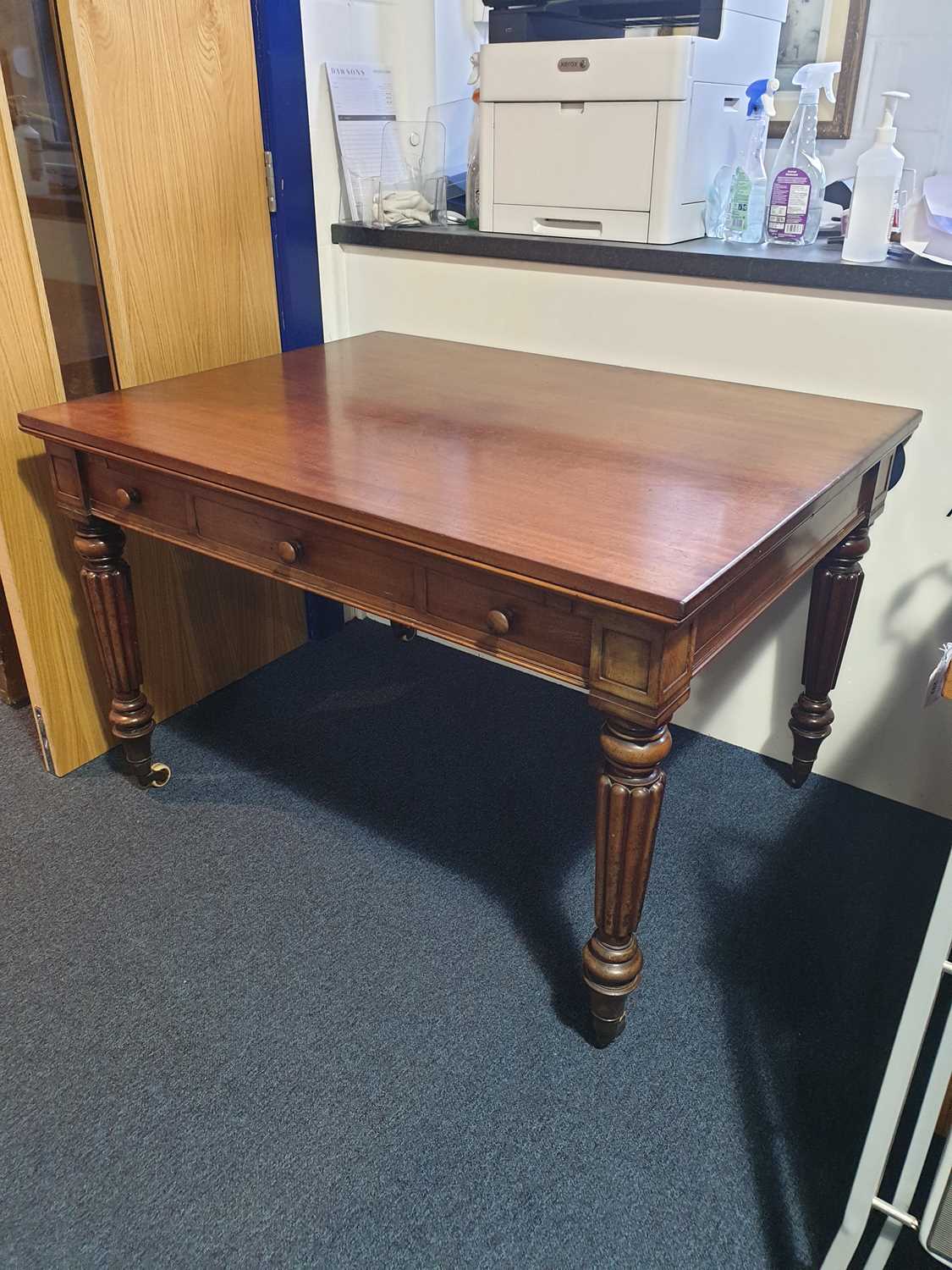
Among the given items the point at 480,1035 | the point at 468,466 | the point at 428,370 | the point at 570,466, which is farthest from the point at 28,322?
the point at 480,1035

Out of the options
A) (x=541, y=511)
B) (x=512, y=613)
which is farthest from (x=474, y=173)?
(x=512, y=613)

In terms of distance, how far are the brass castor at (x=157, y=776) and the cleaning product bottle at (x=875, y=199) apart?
1447 millimetres

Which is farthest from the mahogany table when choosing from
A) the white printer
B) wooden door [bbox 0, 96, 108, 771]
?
the white printer

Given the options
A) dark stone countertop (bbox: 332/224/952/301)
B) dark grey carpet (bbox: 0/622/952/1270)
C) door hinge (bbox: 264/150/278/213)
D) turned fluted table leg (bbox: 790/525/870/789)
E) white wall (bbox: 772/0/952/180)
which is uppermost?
white wall (bbox: 772/0/952/180)

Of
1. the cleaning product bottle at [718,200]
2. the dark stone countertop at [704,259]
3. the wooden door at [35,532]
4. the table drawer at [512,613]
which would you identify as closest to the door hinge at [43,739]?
the wooden door at [35,532]

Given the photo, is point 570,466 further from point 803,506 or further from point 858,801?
point 858,801

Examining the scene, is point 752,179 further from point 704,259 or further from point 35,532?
point 35,532

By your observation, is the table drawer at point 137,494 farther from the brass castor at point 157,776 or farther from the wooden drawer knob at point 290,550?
the brass castor at point 157,776

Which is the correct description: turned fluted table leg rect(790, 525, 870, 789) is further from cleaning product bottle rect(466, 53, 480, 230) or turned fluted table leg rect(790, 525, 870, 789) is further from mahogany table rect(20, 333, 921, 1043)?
Result: cleaning product bottle rect(466, 53, 480, 230)

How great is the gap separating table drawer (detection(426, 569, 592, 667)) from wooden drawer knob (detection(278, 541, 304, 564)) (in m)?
0.22

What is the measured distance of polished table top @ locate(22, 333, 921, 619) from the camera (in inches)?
41.5

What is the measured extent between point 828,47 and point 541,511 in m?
1.20

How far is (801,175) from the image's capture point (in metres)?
1.62

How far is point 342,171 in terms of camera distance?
2.03 metres
